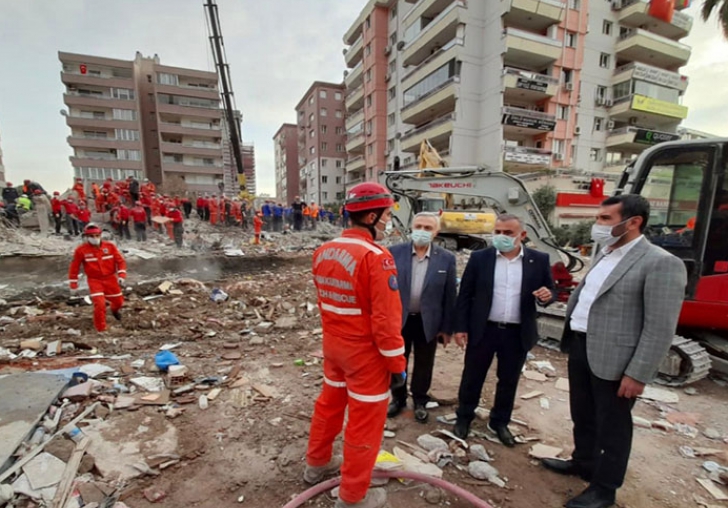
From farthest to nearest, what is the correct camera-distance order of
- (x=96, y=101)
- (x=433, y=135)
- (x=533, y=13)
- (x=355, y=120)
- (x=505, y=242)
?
(x=96, y=101) → (x=355, y=120) → (x=433, y=135) → (x=533, y=13) → (x=505, y=242)

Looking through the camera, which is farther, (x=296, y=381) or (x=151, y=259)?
(x=151, y=259)

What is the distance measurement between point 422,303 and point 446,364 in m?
1.95

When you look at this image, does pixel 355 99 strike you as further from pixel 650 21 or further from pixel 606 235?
pixel 606 235

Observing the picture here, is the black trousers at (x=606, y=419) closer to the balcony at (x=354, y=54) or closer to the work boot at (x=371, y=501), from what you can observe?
the work boot at (x=371, y=501)

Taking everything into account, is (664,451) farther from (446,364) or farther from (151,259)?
(151,259)

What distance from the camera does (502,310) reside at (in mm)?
2650

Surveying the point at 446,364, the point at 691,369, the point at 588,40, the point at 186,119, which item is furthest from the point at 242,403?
the point at 186,119

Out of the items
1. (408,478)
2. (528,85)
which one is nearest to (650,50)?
(528,85)

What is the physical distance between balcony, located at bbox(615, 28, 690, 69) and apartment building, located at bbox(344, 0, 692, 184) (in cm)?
8

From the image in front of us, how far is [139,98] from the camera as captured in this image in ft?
134

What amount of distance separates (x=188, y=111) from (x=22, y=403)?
45.4 meters

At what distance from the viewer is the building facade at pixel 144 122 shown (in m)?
37.3

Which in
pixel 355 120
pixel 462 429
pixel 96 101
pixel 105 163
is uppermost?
pixel 96 101

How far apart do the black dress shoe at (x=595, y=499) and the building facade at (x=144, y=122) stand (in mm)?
39072
